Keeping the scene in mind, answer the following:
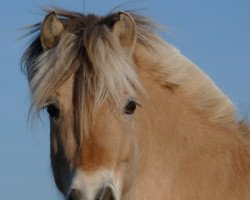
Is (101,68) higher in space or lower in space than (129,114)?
higher

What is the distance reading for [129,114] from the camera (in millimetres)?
9445

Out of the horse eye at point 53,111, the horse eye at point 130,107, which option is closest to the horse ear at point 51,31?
the horse eye at point 53,111

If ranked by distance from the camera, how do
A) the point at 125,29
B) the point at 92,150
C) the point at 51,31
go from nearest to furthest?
1. the point at 92,150
2. the point at 125,29
3. the point at 51,31

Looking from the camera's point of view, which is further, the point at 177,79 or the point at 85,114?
the point at 177,79

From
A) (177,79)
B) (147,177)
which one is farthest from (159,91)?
(147,177)

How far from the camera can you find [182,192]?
965 centimetres

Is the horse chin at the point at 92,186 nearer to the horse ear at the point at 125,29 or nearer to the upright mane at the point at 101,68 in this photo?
the upright mane at the point at 101,68

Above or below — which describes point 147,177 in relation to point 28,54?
below

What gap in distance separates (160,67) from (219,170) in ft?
4.45

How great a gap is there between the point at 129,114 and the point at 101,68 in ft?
1.86

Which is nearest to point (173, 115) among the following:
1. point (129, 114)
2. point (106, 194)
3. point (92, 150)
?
point (129, 114)

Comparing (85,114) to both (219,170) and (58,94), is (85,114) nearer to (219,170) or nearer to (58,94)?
(58,94)

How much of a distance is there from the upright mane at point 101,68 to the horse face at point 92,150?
0.12 metres

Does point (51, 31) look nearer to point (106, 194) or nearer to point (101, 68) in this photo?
point (101, 68)
